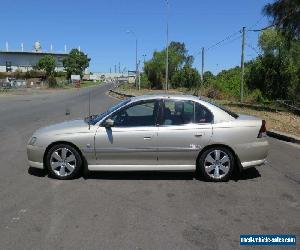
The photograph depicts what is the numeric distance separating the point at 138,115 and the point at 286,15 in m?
18.5

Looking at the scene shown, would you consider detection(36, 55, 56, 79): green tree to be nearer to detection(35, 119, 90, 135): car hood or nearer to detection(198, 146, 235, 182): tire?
detection(35, 119, 90, 135): car hood

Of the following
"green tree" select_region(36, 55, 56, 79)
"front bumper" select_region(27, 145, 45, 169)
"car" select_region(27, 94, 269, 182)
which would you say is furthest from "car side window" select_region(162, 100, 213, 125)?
"green tree" select_region(36, 55, 56, 79)

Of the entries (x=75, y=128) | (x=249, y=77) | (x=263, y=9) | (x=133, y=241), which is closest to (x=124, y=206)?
(x=133, y=241)

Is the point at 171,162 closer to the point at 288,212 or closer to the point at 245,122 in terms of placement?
the point at 245,122

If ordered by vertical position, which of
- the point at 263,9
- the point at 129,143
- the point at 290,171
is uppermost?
the point at 263,9

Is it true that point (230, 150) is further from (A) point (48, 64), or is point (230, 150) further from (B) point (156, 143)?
(A) point (48, 64)

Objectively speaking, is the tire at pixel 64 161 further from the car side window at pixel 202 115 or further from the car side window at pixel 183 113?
the car side window at pixel 202 115

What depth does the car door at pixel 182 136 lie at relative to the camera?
25.4 ft

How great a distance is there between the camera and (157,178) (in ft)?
26.4

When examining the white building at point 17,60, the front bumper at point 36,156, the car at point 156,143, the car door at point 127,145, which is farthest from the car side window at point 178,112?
the white building at point 17,60

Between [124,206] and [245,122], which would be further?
[245,122]

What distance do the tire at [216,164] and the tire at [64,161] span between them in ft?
6.76

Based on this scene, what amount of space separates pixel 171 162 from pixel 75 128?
1.71 meters

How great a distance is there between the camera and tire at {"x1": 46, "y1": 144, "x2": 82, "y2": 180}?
785 cm
